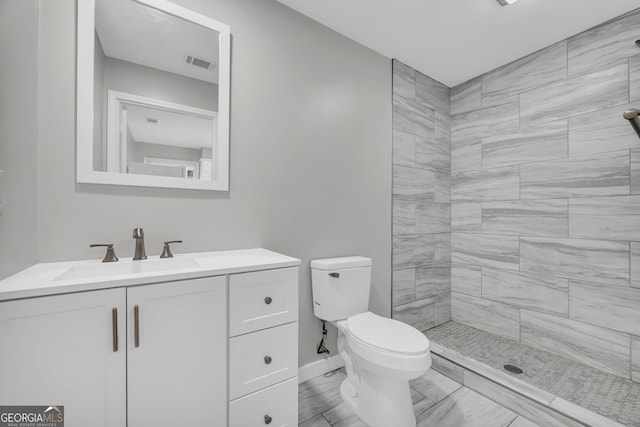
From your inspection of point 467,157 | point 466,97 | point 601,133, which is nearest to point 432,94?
point 466,97

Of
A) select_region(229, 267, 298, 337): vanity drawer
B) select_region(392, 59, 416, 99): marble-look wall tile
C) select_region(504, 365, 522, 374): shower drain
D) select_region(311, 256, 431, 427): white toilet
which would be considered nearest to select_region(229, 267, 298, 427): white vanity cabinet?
select_region(229, 267, 298, 337): vanity drawer

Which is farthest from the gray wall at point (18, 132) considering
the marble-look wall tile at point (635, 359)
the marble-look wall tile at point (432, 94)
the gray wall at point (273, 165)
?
the marble-look wall tile at point (635, 359)

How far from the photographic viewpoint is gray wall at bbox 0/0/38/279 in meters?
0.91

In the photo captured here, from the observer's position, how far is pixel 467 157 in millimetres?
2684

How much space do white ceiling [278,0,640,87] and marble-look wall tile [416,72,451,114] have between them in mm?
207

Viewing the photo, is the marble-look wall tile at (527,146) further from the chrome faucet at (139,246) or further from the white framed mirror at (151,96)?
the chrome faucet at (139,246)

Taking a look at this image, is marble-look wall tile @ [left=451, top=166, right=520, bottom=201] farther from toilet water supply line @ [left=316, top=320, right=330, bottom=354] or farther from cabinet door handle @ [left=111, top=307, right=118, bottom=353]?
cabinet door handle @ [left=111, top=307, right=118, bottom=353]

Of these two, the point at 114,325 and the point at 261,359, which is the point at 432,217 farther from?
the point at 114,325

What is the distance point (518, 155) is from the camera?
231 centimetres

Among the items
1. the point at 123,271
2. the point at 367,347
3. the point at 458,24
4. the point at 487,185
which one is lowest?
the point at 367,347

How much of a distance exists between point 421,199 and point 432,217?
0.77 feet

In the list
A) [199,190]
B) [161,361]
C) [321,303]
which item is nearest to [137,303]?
[161,361]

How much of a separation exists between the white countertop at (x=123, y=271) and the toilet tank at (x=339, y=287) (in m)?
0.44

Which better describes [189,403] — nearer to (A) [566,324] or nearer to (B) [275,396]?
(B) [275,396]
